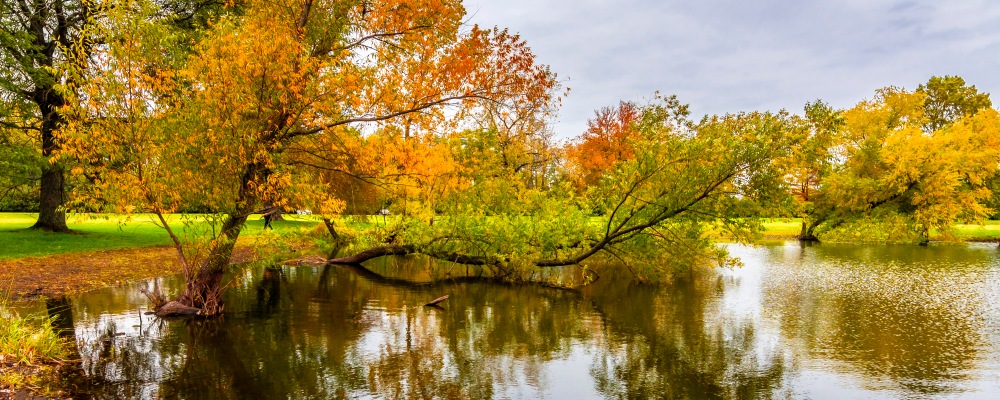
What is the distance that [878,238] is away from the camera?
3941 centimetres

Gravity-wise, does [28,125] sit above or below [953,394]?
above

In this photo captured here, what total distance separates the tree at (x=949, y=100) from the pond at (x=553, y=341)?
57272mm

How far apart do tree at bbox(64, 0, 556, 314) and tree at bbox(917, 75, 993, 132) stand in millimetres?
68994

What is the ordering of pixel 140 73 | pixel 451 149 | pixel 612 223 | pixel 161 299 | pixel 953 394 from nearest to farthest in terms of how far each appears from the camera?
pixel 953 394 < pixel 140 73 < pixel 161 299 < pixel 612 223 < pixel 451 149

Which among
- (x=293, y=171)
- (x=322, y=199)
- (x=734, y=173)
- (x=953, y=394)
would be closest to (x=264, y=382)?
(x=322, y=199)

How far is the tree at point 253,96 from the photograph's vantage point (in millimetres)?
12797

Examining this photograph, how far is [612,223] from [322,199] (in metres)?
11.4

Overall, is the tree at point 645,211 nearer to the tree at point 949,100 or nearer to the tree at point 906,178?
the tree at point 906,178

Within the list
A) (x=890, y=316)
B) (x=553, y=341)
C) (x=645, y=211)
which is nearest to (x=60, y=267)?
(x=553, y=341)

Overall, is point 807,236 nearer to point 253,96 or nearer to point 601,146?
point 601,146

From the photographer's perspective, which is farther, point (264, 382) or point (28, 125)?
point (28, 125)

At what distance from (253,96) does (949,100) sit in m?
78.8

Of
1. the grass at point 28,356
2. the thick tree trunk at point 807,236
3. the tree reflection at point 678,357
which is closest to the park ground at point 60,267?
the grass at point 28,356

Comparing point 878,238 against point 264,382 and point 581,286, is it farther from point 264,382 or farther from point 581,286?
point 264,382
